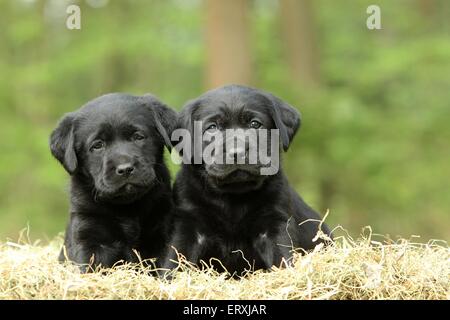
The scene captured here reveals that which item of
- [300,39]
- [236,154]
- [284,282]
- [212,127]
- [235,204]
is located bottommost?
[284,282]

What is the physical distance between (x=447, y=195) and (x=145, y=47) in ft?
18.3

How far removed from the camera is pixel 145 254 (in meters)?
5.52

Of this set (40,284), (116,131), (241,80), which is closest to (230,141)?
(116,131)

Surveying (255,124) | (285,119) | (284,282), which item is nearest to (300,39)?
(285,119)

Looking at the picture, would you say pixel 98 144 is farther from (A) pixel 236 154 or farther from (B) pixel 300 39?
(B) pixel 300 39

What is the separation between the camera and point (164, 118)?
5.59m

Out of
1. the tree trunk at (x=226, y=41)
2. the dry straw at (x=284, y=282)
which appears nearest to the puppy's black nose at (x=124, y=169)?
the dry straw at (x=284, y=282)

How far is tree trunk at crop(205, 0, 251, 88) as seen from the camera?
1102 centimetres

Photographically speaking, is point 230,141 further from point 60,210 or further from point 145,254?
point 60,210

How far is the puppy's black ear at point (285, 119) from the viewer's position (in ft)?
17.9

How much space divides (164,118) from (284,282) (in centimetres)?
166

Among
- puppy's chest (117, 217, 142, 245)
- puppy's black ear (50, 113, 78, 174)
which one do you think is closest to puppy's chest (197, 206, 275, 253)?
puppy's chest (117, 217, 142, 245)

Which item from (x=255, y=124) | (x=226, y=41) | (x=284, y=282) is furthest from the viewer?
(x=226, y=41)

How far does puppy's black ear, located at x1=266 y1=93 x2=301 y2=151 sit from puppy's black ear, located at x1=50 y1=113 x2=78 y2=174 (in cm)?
137
